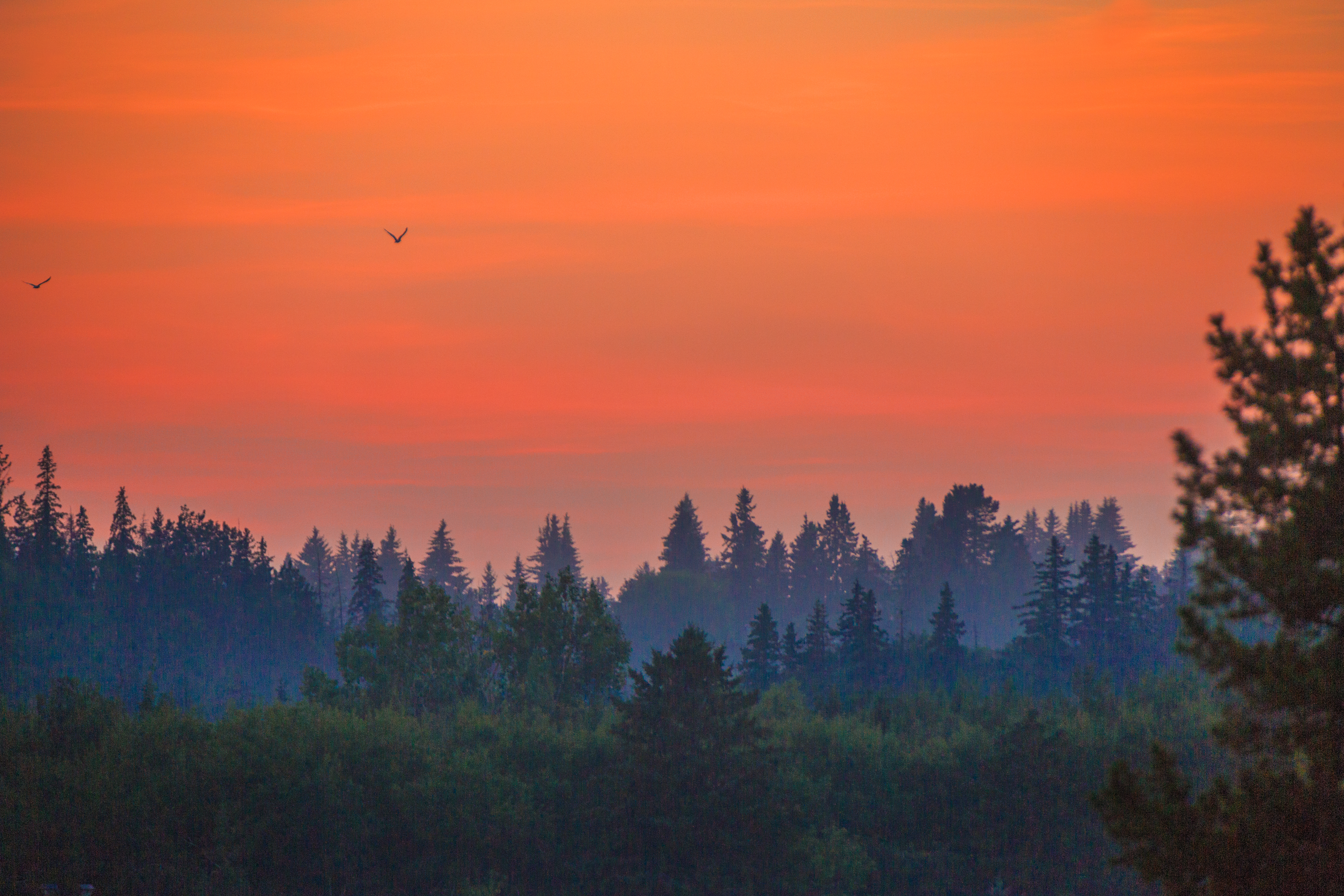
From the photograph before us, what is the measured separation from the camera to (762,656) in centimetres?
11519

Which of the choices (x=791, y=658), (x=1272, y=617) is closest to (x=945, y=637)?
(x=791, y=658)

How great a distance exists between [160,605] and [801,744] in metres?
119

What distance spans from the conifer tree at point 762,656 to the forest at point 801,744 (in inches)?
10.8

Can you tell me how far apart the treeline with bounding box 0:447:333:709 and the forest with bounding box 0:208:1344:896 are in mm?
8858

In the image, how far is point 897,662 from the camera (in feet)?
395

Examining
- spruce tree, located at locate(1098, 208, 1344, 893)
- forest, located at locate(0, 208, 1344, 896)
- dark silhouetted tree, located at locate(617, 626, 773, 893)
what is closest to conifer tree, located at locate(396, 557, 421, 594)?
forest, located at locate(0, 208, 1344, 896)

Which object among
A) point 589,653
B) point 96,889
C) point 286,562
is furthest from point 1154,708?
point 286,562

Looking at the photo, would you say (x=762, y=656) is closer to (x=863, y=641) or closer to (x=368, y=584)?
(x=863, y=641)

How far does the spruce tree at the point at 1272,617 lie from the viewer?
19781 mm

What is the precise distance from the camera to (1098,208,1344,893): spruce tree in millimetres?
19781

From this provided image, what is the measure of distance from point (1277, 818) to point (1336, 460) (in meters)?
5.40

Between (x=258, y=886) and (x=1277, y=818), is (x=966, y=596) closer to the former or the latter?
(x=258, y=886)

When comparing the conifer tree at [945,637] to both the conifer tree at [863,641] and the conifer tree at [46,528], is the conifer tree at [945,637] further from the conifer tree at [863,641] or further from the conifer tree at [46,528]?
the conifer tree at [46,528]

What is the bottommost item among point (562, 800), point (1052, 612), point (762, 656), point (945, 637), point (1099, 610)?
point (562, 800)
